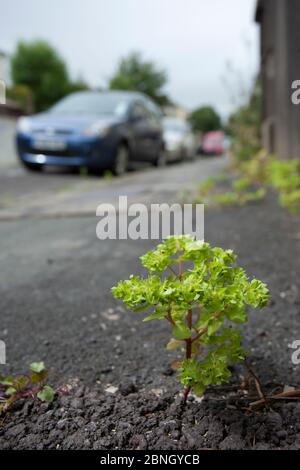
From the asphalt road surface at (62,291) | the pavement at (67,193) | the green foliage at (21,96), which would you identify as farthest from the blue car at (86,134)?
the green foliage at (21,96)

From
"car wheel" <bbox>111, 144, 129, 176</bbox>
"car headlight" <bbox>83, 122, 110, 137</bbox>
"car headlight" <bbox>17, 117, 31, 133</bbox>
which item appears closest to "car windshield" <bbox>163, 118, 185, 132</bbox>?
"car wheel" <bbox>111, 144, 129, 176</bbox>

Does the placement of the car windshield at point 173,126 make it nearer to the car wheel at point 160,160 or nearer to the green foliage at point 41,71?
the car wheel at point 160,160

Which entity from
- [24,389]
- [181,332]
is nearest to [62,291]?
[24,389]

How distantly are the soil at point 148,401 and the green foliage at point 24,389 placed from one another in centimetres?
2

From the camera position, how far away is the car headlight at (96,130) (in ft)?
25.0

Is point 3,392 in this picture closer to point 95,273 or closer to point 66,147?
point 95,273

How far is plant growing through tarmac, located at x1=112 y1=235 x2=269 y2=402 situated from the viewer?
1.04m

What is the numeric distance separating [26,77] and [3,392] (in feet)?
153

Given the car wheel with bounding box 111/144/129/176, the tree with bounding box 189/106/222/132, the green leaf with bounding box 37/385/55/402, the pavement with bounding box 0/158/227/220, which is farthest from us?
the tree with bounding box 189/106/222/132

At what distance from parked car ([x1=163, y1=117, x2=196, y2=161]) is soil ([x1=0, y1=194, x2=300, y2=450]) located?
10879 millimetres

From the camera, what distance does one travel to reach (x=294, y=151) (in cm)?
534

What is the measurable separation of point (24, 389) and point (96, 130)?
669cm

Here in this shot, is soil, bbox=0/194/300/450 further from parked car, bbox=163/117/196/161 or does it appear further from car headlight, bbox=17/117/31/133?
parked car, bbox=163/117/196/161

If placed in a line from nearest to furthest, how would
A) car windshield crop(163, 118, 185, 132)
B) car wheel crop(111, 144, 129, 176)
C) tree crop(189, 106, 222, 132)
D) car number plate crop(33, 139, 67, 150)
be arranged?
car number plate crop(33, 139, 67, 150), car wheel crop(111, 144, 129, 176), car windshield crop(163, 118, 185, 132), tree crop(189, 106, 222, 132)
